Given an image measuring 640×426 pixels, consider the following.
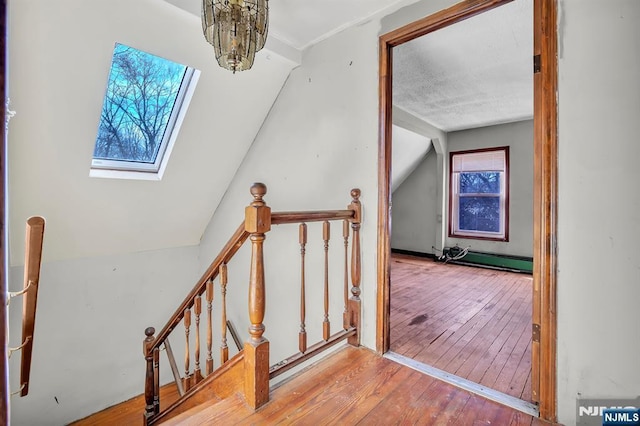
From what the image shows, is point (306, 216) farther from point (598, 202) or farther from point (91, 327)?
point (91, 327)

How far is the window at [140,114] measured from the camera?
7.76ft

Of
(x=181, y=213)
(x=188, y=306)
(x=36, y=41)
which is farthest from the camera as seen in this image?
(x=181, y=213)

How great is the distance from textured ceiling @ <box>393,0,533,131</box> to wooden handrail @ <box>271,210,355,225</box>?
161 cm

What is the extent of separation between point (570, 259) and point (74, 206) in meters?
3.46

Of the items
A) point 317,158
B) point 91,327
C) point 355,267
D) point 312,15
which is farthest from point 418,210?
point 91,327

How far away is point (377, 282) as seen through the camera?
1.96 meters

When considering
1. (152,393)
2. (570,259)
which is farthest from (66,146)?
(570,259)

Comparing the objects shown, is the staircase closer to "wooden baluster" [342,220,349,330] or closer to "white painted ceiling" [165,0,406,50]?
"wooden baluster" [342,220,349,330]

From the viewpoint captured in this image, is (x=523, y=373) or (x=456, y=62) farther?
(x=456, y=62)

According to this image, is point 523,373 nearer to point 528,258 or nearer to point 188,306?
point 188,306

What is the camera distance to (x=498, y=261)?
4734mm

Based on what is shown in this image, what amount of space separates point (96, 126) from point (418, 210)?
497cm

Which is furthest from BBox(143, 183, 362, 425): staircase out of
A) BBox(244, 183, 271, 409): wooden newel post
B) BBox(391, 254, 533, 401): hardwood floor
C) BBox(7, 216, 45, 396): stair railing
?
BBox(7, 216, 45, 396): stair railing
